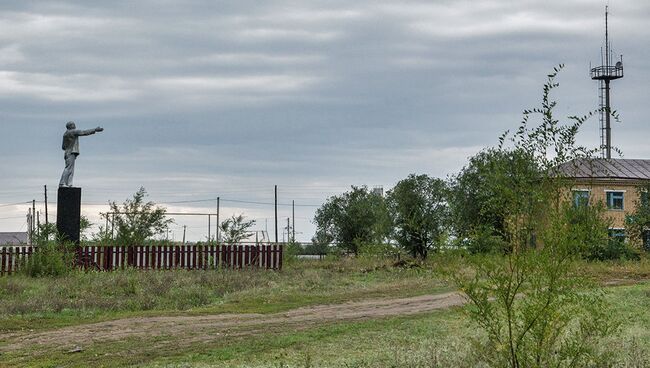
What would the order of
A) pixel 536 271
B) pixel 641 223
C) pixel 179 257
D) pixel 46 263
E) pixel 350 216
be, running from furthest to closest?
pixel 350 216, pixel 641 223, pixel 179 257, pixel 46 263, pixel 536 271

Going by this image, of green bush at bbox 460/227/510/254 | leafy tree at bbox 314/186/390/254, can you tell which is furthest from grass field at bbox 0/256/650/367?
leafy tree at bbox 314/186/390/254

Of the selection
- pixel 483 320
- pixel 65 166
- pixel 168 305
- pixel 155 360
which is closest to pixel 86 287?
pixel 168 305

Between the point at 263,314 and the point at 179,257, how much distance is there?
14816mm

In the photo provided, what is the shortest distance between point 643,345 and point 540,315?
17.6 feet

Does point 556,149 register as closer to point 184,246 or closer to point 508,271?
point 508,271

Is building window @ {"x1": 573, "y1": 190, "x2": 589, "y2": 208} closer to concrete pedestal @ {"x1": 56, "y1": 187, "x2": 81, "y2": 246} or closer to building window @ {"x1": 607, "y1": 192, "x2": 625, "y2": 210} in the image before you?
concrete pedestal @ {"x1": 56, "y1": 187, "x2": 81, "y2": 246}

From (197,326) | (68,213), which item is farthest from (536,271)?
(68,213)

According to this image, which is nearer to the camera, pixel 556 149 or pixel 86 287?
pixel 556 149

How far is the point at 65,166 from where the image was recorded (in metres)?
31.7

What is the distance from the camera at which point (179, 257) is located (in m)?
33.4

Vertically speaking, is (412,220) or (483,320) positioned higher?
(412,220)

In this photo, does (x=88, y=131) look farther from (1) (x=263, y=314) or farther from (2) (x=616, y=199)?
(2) (x=616, y=199)

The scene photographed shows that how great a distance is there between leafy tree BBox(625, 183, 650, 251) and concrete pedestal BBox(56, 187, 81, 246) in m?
27.0

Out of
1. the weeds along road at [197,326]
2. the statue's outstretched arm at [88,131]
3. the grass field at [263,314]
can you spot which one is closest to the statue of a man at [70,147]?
the statue's outstretched arm at [88,131]
